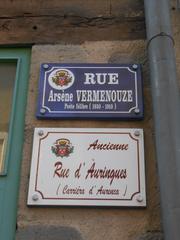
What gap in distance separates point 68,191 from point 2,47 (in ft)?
3.74

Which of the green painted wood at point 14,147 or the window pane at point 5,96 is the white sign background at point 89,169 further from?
the window pane at point 5,96

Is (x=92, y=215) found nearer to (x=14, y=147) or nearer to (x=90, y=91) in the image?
(x=14, y=147)

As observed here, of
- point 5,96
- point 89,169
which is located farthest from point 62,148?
point 5,96

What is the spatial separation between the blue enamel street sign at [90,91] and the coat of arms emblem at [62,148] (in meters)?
0.16

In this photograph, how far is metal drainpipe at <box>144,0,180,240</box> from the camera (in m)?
1.88

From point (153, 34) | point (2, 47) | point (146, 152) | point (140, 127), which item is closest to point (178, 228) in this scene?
point (146, 152)

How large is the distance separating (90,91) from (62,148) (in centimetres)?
41

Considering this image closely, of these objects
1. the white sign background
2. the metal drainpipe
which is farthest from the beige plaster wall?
the metal drainpipe

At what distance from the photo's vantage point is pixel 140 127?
91.0 inches

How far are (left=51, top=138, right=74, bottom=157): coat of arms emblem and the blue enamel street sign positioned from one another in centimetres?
16

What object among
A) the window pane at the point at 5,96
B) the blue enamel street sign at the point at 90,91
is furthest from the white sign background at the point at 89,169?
the window pane at the point at 5,96

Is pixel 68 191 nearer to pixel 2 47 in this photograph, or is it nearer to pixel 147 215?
pixel 147 215

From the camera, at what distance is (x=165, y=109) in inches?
82.7

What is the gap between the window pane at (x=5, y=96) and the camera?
7.82ft
